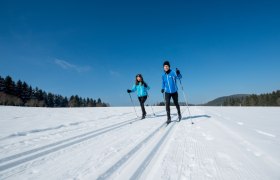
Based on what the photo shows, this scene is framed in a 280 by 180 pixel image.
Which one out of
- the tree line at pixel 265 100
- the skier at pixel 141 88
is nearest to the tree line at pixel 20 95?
the skier at pixel 141 88

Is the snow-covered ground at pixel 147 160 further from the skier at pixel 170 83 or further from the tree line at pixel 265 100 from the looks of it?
the tree line at pixel 265 100

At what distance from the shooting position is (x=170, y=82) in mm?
7699

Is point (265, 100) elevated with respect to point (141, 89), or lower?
elevated

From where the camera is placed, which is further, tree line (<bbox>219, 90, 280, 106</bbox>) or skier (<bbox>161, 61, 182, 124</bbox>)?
tree line (<bbox>219, 90, 280, 106</bbox>)

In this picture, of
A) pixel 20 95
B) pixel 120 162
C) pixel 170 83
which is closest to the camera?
pixel 120 162

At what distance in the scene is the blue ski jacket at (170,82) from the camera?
7.67 meters

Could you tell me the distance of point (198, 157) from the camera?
2572 mm

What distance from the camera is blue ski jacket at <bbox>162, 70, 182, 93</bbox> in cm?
767

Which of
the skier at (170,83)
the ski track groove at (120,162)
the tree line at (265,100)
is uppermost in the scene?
the tree line at (265,100)

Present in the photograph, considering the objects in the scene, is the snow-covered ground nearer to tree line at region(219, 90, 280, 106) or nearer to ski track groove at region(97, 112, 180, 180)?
ski track groove at region(97, 112, 180, 180)

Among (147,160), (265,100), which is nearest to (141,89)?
(147,160)

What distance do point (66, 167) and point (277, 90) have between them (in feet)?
430

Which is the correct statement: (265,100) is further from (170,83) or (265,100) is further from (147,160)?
(147,160)

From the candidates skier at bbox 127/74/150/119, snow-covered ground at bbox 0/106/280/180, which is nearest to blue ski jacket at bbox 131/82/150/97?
skier at bbox 127/74/150/119
